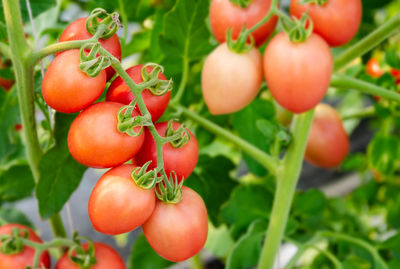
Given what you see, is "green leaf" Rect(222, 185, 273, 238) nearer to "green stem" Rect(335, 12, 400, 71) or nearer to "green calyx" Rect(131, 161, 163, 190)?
Answer: "green stem" Rect(335, 12, 400, 71)

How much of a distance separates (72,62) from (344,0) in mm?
253

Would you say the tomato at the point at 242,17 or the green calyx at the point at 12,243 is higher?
the tomato at the point at 242,17

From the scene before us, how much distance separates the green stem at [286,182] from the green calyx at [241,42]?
0.14m

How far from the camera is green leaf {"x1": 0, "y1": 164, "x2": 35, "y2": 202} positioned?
63 cm

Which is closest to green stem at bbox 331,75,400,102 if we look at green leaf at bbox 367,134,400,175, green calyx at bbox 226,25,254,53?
green calyx at bbox 226,25,254,53

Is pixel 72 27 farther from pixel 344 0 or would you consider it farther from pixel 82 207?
pixel 82 207

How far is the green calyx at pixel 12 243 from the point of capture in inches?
15.9

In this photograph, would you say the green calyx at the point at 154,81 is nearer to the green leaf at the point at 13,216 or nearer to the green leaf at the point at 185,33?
the green leaf at the point at 185,33

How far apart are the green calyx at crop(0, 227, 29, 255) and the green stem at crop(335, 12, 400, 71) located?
1.18 feet

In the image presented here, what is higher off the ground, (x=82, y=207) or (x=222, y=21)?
(x=222, y=21)

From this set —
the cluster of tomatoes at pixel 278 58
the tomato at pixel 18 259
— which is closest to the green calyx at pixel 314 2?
the cluster of tomatoes at pixel 278 58

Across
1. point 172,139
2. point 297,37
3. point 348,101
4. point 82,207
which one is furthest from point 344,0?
point 82,207

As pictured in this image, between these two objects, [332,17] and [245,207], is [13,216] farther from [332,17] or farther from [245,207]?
[332,17]

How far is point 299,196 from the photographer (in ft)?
2.38
